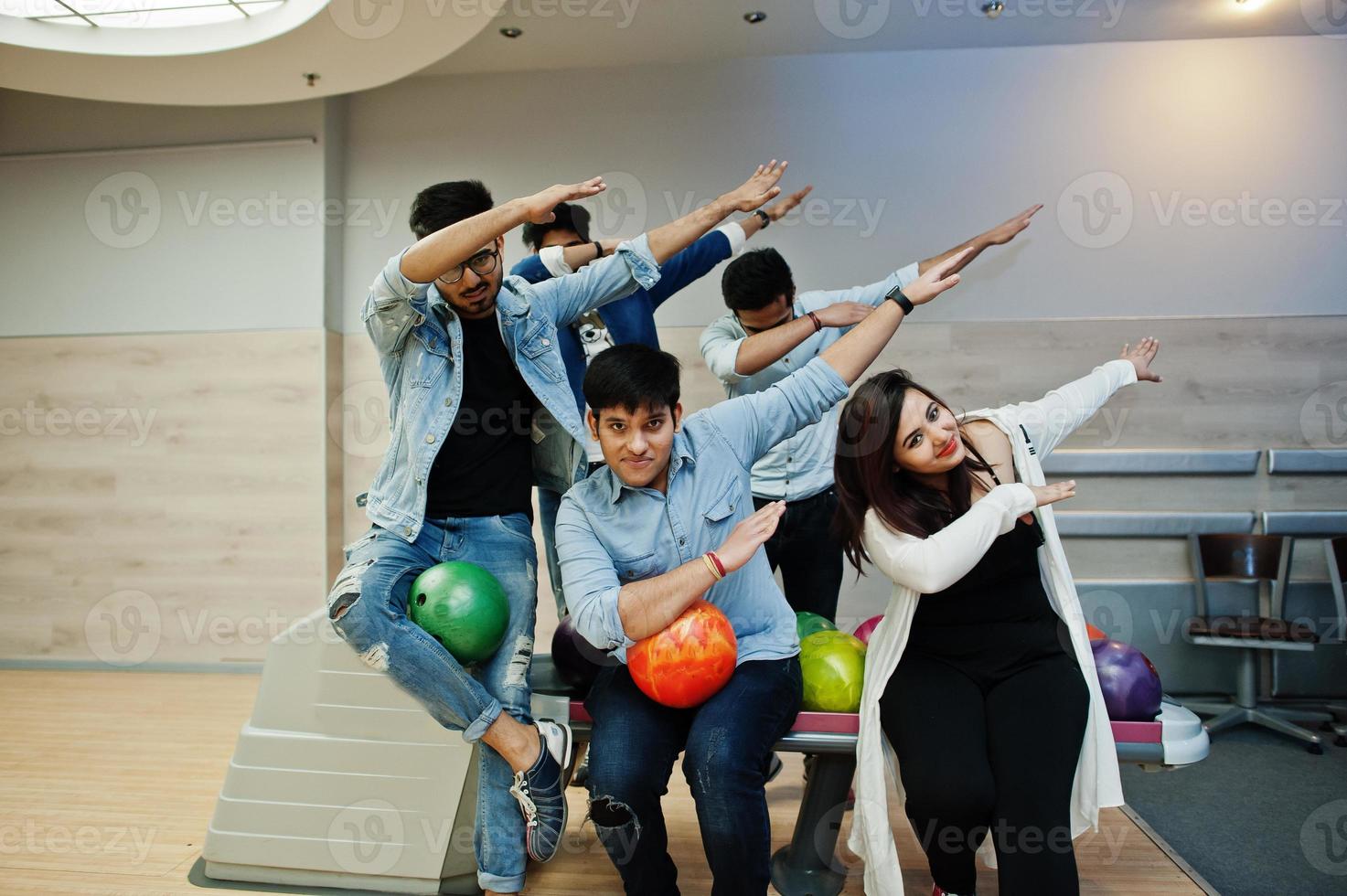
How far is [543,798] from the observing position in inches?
84.9

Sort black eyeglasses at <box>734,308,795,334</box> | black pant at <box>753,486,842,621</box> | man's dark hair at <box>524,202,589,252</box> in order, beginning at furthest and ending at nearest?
black eyeglasses at <box>734,308,795,334</box>, black pant at <box>753,486,842,621</box>, man's dark hair at <box>524,202,589,252</box>

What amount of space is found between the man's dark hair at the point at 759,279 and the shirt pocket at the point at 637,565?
124 cm

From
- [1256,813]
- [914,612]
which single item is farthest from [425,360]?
[1256,813]

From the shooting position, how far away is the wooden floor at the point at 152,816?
2514mm

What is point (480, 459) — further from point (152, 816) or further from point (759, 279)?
point (152, 816)

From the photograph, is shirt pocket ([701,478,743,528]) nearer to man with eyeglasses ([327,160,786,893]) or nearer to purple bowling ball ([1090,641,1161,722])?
man with eyeglasses ([327,160,786,893])

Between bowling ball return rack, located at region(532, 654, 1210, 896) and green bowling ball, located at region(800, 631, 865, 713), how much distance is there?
38 millimetres

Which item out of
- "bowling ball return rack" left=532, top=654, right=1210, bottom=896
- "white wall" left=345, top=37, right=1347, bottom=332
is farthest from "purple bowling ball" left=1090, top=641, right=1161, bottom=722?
"white wall" left=345, top=37, right=1347, bottom=332

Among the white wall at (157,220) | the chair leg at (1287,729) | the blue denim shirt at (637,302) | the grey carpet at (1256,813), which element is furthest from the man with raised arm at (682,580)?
the white wall at (157,220)

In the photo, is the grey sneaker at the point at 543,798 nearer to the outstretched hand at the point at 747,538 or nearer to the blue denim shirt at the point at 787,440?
the outstretched hand at the point at 747,538

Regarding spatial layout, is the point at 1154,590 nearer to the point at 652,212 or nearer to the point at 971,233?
the point at 971,233

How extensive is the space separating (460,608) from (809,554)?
1280 millimetres

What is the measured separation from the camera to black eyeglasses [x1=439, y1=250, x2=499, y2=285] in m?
2.21

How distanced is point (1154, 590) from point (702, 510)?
3.38 meters
